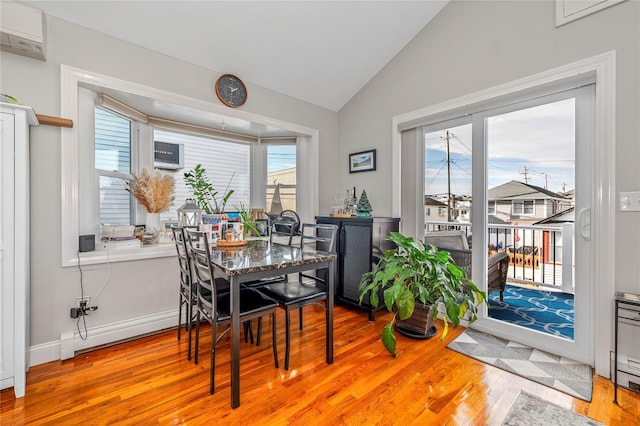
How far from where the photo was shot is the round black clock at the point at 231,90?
2812mm

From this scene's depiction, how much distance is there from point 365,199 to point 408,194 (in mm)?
487

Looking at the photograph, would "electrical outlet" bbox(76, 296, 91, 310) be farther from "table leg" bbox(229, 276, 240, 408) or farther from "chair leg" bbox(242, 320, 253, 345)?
"table leg" bbox(229, 276, 240, 408)

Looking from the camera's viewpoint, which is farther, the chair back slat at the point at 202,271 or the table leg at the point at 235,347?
the chair back slat at the point at 202,271

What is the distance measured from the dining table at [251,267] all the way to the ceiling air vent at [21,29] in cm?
182

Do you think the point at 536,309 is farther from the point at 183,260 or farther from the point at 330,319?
the point at 183,260

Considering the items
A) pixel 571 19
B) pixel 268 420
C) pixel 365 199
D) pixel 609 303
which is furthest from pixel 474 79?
pixel 268 420

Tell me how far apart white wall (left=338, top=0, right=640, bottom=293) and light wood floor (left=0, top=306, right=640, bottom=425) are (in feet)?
3.77

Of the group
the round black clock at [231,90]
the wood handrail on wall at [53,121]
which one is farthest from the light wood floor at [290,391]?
the round black clock at [231,90]

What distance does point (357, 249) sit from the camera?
2.95 meters

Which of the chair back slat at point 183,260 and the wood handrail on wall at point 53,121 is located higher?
the wood handrail on wall at point 53,121

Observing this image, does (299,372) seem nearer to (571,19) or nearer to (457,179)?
(457,179)

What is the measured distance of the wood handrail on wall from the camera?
1.95 meters

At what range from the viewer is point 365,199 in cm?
316

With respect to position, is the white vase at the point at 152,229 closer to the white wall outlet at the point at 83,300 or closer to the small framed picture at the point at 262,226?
the white wall outlet at the point at 83,300
